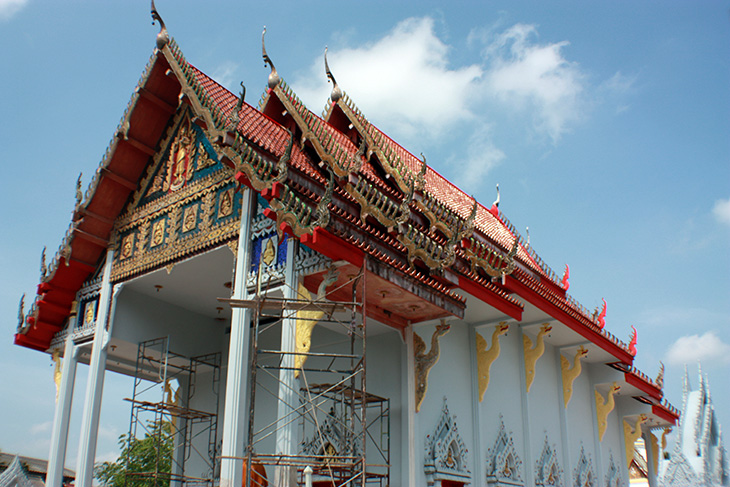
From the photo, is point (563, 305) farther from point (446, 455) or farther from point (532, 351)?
point (446, 455)

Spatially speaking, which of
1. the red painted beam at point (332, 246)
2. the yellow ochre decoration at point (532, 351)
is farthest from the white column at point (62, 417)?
the yellow ochre decoration at point (532, 351)

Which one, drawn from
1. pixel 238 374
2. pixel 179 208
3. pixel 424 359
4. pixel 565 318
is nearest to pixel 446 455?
pixel 424 359

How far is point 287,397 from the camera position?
8.03 m

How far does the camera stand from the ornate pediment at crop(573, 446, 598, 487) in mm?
13062

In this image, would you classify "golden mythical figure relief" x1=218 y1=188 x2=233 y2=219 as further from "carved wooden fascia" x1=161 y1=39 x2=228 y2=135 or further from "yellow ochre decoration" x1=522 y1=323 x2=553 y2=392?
"yellow ochre decoration" x1=522 y1=323 x2=553 y2=392

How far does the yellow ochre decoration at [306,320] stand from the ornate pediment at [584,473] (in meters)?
6.95

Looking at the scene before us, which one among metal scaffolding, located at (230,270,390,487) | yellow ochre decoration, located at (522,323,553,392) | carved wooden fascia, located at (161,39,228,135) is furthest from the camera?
yellow ochre decoration, located at (522,323,553,392)

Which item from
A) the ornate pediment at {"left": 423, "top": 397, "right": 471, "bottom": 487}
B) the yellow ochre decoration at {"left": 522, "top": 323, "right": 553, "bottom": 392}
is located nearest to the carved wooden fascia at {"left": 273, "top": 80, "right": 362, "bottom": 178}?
the ornate pediment at {"left": 423, "top": 397, "right": 471, "bottom": 487}

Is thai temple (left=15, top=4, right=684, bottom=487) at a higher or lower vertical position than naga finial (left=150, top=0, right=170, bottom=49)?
lower

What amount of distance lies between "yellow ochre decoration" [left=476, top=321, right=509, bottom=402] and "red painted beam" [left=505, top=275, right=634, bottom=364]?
0.57m

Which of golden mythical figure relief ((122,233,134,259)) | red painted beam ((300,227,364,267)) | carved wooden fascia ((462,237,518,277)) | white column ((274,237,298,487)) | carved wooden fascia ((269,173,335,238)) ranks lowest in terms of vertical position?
white column ((274,237,298,487))

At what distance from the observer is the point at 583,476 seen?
13.3 m

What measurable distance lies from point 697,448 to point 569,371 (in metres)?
2.41

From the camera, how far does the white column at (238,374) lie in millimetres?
8008
